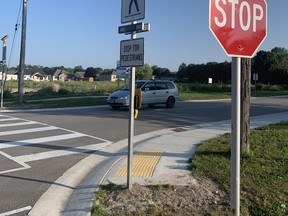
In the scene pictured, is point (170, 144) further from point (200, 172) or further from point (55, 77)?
point (55, 77)

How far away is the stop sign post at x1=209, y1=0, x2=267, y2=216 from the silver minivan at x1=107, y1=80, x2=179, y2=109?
52.6ft

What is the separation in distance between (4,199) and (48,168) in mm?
1962

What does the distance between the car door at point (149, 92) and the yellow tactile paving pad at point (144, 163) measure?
12.4 m

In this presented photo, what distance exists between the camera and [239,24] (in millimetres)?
3342

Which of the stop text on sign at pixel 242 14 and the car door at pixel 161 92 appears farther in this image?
the car door at pixel 161 92

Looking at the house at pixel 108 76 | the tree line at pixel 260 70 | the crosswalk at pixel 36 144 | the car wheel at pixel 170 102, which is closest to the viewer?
the crosswalk at pixel 36 144

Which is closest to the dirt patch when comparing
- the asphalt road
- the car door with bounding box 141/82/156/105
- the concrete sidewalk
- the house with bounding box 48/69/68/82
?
the concrete sidewalk

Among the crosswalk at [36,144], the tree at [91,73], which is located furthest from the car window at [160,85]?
the tree at [91,73]

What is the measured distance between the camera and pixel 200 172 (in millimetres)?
6359

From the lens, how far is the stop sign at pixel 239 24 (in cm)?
325

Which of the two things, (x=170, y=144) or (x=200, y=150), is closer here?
(x=200, y=150)

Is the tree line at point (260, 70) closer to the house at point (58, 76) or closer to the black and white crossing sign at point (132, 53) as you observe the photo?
the house at point (58, 76)

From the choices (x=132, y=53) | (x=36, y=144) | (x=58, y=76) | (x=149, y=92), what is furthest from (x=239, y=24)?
(x=58, y=76)

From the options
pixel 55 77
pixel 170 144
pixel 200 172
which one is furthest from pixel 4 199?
pixel 55 77
